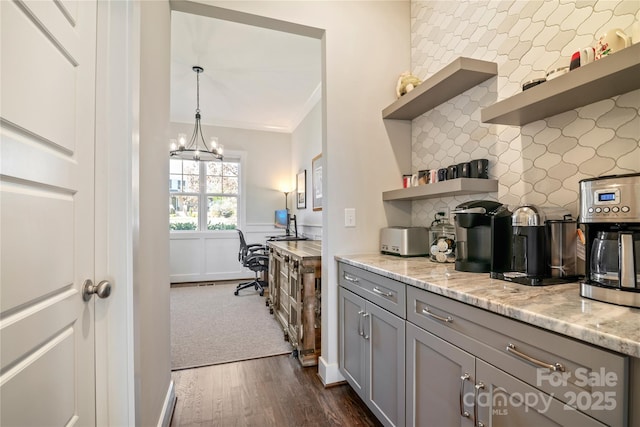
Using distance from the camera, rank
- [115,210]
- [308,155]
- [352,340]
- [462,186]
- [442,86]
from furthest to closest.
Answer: [308,155] → [352,340] → [442,86] → [462,186] → [115,210]

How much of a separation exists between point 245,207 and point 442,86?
4417 mm

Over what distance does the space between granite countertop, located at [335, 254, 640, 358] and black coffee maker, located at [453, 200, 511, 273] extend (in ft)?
0.22

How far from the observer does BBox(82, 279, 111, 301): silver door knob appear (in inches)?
39.8

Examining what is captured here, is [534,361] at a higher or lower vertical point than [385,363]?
higher

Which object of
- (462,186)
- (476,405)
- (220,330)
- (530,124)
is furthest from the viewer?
(220,330)

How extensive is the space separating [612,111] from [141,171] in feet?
6.23

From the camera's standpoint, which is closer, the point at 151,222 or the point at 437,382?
the point at 437,382

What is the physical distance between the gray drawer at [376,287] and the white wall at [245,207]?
12.6 ft

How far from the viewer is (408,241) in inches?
76.1

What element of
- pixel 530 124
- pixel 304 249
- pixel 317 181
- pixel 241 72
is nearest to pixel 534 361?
pixel 530 124

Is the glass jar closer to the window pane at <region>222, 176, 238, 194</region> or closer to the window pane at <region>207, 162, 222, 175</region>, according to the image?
the window pane at <region>222, 176, 238, 194</region>

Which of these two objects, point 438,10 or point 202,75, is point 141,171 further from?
point 202,75

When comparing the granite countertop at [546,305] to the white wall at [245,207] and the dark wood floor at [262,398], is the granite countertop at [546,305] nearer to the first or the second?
the dark wood floor at [262,398]

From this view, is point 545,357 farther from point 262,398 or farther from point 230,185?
point 230,185
